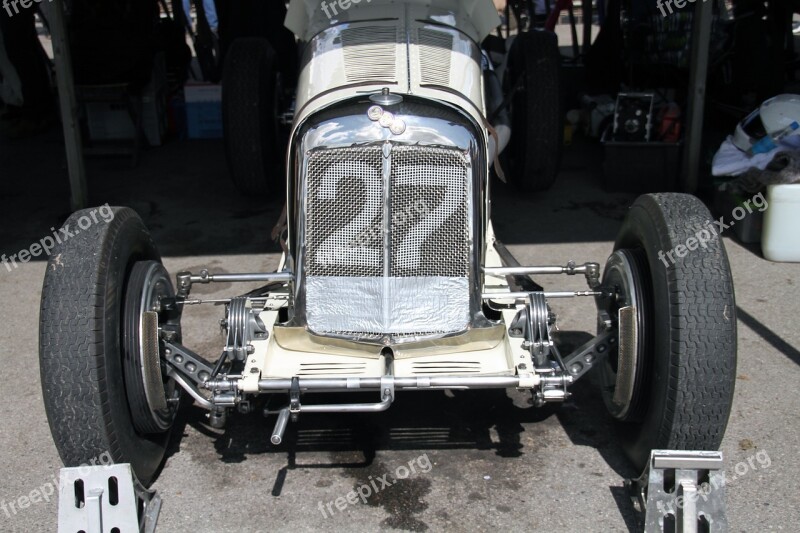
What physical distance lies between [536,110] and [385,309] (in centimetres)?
341

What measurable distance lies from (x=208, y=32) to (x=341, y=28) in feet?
23.1

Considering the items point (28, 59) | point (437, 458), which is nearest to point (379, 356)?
point (437, 458)

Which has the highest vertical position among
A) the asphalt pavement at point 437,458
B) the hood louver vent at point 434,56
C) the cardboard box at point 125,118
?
the hood louver vent at point 434,56

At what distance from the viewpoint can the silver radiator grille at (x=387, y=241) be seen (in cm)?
365

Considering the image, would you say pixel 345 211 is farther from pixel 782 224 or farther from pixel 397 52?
pixel 782 224

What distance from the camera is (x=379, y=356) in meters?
3.63

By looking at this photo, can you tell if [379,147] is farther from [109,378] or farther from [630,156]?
[630,156]

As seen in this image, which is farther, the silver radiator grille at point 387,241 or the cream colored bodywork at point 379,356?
the silver radiator grille at point 387,241

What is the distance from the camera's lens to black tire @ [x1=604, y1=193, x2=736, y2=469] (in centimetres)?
321

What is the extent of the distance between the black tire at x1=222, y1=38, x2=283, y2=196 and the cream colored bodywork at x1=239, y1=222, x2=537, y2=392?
3119 millimetres

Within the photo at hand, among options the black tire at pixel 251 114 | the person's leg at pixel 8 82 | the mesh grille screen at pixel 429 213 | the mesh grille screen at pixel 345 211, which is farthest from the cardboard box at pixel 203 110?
the mesh grille screen at pixel 429 213

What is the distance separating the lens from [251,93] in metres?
6.49

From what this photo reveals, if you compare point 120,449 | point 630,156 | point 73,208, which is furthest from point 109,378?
point 630,156

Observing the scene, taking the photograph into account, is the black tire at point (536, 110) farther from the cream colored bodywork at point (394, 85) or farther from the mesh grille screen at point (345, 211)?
the mesh grille screen at point (345, 211)
